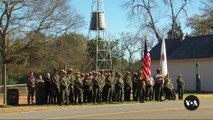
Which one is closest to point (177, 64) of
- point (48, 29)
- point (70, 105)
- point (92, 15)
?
point (92, 15)

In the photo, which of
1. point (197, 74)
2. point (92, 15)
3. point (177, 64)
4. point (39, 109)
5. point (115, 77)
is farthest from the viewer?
point (92, 15)

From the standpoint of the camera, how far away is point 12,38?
34.4 meters

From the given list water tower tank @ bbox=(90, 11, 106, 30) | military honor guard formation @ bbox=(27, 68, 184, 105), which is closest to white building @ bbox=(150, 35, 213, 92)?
water tower tank @ bbox=(90, 11, 106, 30)

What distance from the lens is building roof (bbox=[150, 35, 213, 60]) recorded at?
152 feet

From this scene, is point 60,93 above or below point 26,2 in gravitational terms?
below

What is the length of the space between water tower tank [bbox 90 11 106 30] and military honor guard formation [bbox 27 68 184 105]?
97.0 ft

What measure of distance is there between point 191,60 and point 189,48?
3352 millimetres

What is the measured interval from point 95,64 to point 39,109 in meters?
43.2

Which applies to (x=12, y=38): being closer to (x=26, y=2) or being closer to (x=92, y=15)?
(x=26, y=2)

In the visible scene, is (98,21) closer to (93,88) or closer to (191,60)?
(191,60)

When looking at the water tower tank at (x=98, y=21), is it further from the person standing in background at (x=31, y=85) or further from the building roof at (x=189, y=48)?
the person standing in background at (x=31, y=85)

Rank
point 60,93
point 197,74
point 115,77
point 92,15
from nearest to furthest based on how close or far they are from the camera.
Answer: point 60,93, point 115,77, point 197,74, point 92,15

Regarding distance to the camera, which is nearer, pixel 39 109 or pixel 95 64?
pixel 39 109

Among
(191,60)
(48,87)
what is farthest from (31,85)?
(191,60)
